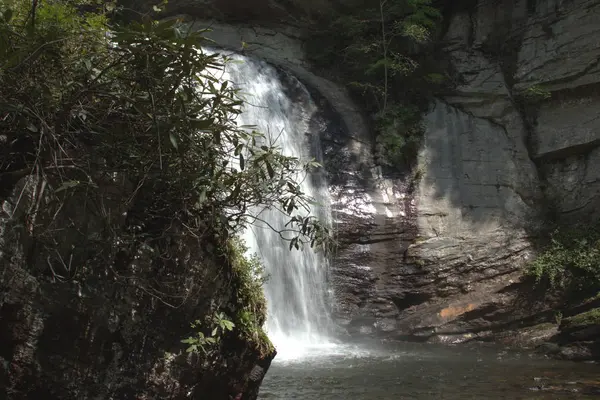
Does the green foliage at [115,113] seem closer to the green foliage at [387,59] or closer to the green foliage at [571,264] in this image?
the green foliage at [571,264]

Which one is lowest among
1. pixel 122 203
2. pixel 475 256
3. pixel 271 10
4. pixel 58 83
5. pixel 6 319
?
pixel 6 319

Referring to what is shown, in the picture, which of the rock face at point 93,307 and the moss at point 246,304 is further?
the moss at point 246,304

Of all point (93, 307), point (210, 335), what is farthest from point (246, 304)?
point (93, 307)

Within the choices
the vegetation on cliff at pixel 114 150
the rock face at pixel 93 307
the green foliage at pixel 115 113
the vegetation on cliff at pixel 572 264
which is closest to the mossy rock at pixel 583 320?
the vegetation on cliff at pixel 572 264

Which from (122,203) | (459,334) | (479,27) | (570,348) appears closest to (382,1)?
(479,27)

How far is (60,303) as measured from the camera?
320 centimetres

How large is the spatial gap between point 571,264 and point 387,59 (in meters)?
6.33

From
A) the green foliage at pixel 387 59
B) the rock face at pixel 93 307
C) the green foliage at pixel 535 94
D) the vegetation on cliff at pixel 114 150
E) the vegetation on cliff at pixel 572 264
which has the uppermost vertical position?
the green foliage at pixel 387 59

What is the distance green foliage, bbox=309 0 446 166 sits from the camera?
13.5 metres

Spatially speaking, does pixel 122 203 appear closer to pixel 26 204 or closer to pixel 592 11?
pixel 26 204

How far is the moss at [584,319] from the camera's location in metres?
9.27

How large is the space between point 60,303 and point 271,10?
47.1ft

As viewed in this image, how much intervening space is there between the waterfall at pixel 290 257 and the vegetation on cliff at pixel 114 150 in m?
5.48

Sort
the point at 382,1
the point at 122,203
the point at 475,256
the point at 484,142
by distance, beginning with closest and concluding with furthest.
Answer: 1. the point at 122,203
2. the point at 475,256
3. the point at 484,142
4. the point at 382,1
